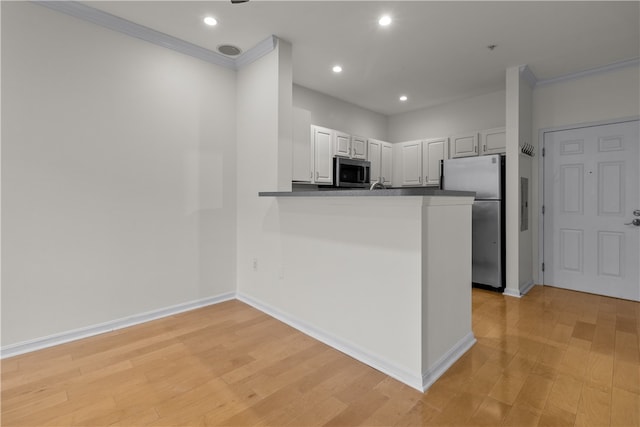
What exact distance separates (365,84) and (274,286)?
2.96 meters

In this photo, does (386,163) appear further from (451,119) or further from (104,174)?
(104,174)

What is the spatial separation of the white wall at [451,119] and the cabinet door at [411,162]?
34cm

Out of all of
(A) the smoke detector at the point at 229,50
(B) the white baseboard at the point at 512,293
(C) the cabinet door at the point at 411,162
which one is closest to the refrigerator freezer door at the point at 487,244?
(B) the white baseboard at the point at 512,293

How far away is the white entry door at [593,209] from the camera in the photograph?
351 centimetres

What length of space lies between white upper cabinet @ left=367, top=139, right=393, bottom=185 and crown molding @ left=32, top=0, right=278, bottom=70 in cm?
233

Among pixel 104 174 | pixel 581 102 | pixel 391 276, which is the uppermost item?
pixel 581 102

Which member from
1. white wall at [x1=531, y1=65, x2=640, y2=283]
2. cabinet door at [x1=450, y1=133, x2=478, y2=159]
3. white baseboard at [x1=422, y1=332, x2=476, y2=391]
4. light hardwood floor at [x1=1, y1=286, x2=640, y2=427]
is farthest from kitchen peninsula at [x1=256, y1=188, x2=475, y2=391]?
cabinet door at [x1=450, y1=133, x2=478, y2=159]

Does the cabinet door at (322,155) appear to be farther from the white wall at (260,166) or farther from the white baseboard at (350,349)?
the white baseboard at (350,349)

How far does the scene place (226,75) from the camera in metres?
3.41

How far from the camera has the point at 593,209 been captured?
3736 mm

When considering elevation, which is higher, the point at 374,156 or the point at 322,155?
the point at 374,156

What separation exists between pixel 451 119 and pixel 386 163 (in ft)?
3.98

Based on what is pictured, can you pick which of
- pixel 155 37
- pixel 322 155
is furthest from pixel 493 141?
pixel 155 37

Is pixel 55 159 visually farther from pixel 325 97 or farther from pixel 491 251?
pixel 491 251
